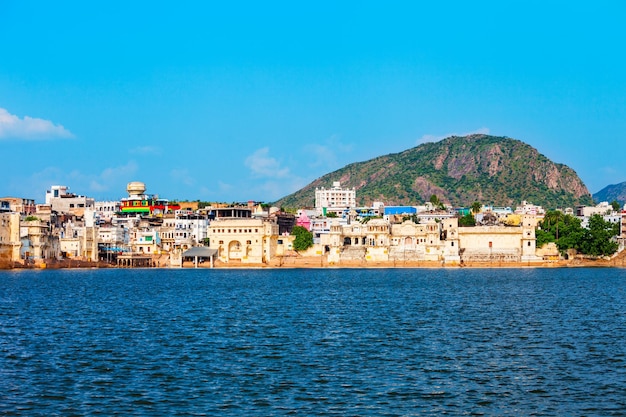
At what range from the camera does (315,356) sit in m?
31.9

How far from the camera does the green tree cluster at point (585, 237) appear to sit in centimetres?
11731

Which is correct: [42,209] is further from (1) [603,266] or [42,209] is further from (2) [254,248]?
(1) [603,266]

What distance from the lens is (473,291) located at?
6750 centimetres

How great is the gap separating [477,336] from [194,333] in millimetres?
11891

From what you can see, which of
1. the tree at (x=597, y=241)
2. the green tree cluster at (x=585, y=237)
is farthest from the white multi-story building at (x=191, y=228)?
the tree at (x=597, y=241)

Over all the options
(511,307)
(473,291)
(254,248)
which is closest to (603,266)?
(254,248)

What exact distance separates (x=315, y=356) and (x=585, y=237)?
3660 inches

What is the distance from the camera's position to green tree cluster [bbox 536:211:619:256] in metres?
117

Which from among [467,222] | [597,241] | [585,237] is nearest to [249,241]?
[467,222]

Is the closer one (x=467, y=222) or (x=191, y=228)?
(x=467, y=222)

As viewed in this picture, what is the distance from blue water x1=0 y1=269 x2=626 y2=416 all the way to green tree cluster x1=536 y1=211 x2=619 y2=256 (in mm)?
59591

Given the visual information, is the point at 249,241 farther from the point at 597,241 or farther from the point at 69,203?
the point at 69,203

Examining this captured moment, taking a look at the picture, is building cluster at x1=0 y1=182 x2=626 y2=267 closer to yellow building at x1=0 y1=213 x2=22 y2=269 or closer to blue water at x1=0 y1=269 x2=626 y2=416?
yellow building at x1=0 y1=213 x2=22 y2=269

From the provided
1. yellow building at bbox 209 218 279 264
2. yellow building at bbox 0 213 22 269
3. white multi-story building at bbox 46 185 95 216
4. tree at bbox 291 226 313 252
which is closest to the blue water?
yellow building at bbox 0 213 22 269
